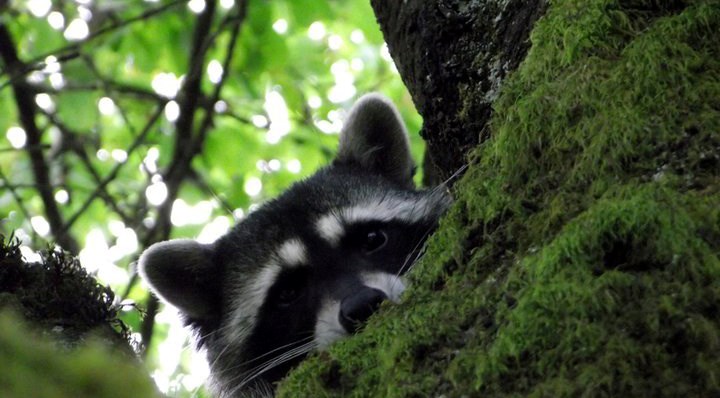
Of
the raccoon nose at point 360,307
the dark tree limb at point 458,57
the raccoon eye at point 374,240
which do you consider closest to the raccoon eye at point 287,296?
the raccoon eye at point 374,240

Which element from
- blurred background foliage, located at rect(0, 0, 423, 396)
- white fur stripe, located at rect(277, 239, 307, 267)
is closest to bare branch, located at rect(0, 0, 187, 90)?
blurred background foliage, located at rect(0, 0, 423, 396)

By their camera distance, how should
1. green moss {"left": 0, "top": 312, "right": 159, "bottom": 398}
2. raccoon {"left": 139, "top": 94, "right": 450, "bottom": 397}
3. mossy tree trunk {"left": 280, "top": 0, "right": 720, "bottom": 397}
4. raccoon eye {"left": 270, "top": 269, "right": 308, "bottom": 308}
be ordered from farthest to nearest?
raccoon eye {"left": 270, "top": 269, "right": 308, "bottom": 308}, raccoon {"left": 139, "top": 94, "right": 450, "bottom": 397}, mossy tree trunk {"left": 280, "top": 0, "right": 720, "bottom": 397}, green moss {"left": 0, "top": 312, "right": 159, "bottom": 398}

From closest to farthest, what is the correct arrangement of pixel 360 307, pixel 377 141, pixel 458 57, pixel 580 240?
pixel 580 240 → pixel 458 57 → pixel 360 307 → pixel 377 141

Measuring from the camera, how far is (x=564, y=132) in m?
2.67

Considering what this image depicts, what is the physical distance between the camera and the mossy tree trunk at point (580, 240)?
202 cm

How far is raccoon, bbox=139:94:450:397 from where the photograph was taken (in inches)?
190

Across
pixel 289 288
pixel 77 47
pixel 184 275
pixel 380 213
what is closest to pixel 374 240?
pixel 380 213

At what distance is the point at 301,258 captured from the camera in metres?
4.99

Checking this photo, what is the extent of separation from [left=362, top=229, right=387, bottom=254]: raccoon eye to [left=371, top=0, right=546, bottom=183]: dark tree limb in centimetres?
109

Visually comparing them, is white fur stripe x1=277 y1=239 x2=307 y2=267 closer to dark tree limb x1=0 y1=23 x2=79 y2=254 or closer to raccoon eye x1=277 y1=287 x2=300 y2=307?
raccoon eye x1=277 y1=287 x2=300 y2=307

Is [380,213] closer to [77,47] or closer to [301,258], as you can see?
[301,258]

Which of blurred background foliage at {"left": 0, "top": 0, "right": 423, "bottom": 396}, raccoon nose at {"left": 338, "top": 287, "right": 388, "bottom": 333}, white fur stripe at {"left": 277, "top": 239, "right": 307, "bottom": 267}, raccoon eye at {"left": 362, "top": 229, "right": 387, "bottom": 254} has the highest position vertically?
blurred background foliage at {"left": 0, "top": 0, "right": 423, "bottom": 396}

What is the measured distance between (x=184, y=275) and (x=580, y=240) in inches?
140

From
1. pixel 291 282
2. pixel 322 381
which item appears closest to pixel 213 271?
pixel 291 282
